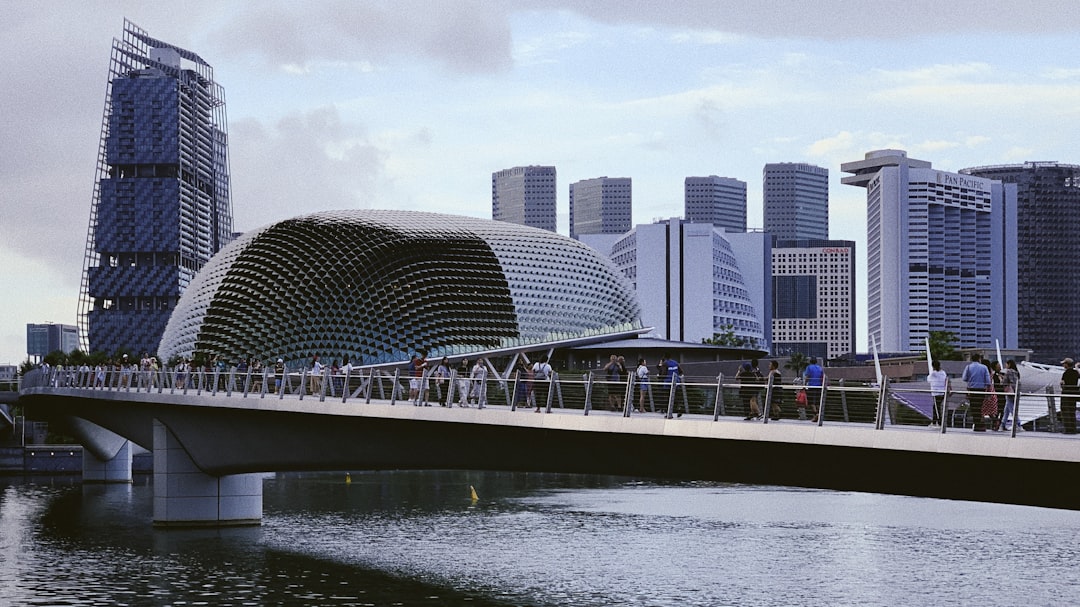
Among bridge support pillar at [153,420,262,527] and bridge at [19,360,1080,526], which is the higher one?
bridge at [19,360,1080,526]

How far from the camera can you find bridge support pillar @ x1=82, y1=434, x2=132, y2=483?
3265 inches

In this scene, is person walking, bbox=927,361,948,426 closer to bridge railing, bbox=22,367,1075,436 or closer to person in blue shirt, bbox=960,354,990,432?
bridge railing, bbox=22,367,1075,436

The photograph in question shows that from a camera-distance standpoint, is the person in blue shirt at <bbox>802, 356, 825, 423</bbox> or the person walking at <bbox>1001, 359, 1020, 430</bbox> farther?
the person in blue shirt at <bbox>802, 356, 825, 423</bbox>

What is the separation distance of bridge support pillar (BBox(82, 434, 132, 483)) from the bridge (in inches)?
1149

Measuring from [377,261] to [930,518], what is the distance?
72.7 metres

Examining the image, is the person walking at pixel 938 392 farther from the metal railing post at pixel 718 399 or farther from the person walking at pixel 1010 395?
the metal railing post at pixel 718 399

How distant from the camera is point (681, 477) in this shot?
28031 mm

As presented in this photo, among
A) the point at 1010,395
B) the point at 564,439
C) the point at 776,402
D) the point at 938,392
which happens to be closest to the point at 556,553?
the point at 564,439

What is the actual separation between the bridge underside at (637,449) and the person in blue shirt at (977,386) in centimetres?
50

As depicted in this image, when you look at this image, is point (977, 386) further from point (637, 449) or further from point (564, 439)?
point (564, 439)

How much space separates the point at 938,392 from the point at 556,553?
72.0 ft

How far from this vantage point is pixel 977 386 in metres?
22.9

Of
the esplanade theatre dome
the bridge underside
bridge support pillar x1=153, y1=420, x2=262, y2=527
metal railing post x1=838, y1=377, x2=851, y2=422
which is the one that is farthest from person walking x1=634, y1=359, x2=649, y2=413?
the esplanade theatre dome

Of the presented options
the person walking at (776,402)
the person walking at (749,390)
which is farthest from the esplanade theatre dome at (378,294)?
the person walking at (776,402)
